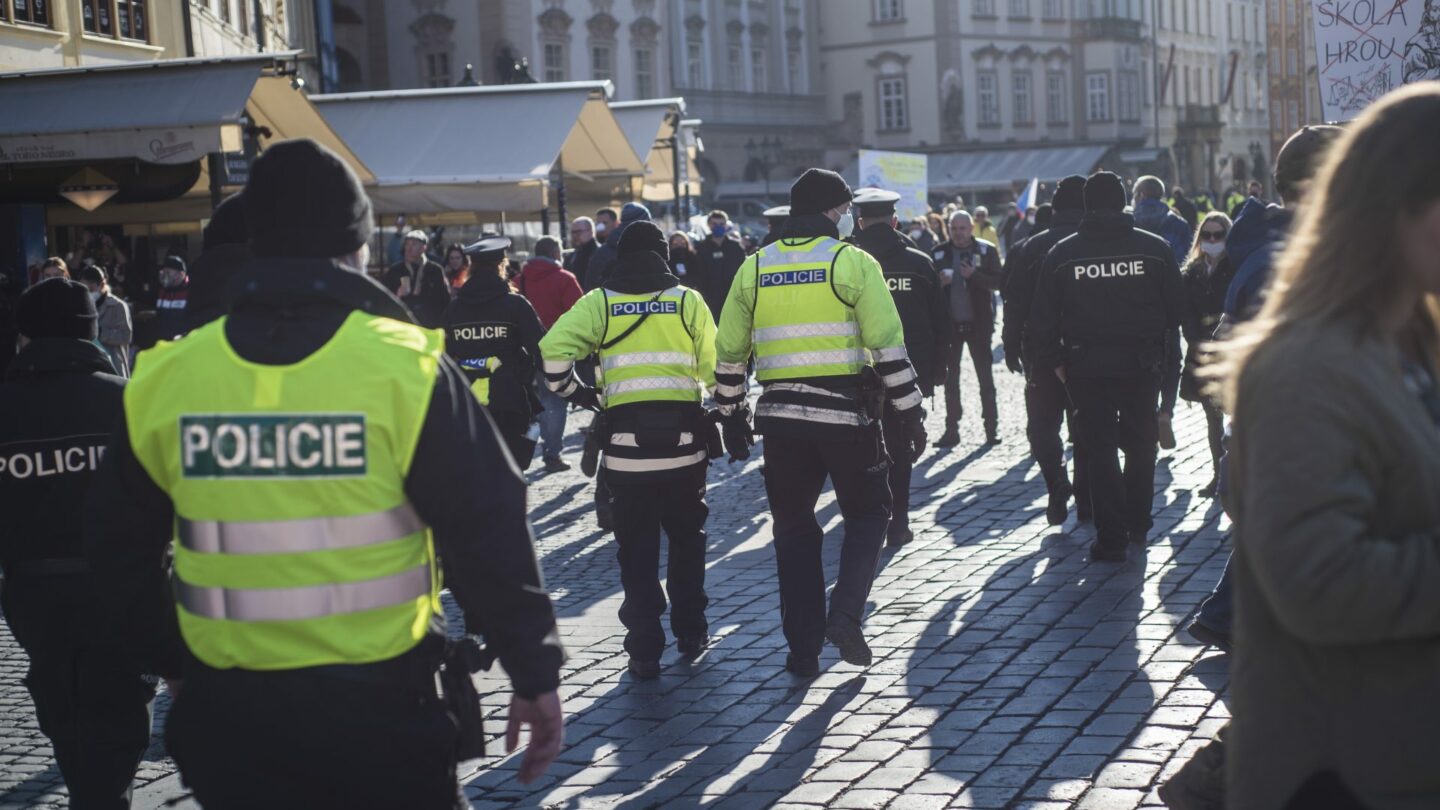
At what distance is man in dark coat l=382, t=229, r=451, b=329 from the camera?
16.6m

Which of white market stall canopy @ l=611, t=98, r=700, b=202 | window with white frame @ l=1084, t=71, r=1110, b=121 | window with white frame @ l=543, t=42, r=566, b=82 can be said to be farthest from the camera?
window with white frame @ l=1084, t=71, r=1110, b=121

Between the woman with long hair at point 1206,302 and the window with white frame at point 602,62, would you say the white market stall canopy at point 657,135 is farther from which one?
the window with white frame at point 602,62

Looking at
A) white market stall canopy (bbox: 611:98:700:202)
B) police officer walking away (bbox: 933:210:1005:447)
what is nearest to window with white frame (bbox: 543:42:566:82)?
white market stall canopy (bbox: 611:98:700:202)

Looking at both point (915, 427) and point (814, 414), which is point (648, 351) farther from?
point (915, 427)

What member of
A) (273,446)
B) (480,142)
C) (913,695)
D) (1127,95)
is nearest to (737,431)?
(913,695)

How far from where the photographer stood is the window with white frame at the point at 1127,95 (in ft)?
249

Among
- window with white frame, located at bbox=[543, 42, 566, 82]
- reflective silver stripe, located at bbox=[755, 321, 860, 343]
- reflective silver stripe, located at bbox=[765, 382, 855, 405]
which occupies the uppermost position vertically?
window with white frame, located at bbox=[543, 42, 566, 82]

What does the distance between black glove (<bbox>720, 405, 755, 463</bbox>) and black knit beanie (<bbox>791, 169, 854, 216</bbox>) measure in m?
0.82

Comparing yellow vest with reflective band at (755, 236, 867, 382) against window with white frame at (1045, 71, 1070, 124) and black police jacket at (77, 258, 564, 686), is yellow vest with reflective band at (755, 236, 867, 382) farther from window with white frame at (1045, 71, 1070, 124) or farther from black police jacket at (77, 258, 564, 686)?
window with white frame at (1045, 71, 1070, 124)

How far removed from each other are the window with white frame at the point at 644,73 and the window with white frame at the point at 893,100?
1262 centimetres

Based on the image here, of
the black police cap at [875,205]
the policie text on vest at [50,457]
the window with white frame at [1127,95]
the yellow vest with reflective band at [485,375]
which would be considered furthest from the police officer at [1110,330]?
the window with white frame at [1127,95]

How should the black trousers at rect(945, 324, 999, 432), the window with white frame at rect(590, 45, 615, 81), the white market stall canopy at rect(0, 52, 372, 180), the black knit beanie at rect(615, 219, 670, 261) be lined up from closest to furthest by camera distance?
the black knit beanie at rect(615, 219, 670, 261) → the black trousers at rect(945, 324, 999, 432) → the white market stall canopy at rect(0, 52, 372, 180) → the window with white frame at rect(590, 45, 615, 81)

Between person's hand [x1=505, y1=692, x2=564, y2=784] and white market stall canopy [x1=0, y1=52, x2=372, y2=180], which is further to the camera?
white market stall canopy [x1=0, y1=52, x2=372, y2=180]

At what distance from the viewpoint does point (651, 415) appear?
7.23 metres
